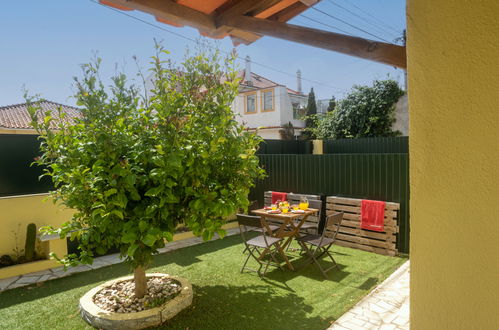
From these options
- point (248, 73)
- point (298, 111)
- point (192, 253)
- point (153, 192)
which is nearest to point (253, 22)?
point (153, 192)

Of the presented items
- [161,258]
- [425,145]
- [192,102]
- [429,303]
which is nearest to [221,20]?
[192,102]

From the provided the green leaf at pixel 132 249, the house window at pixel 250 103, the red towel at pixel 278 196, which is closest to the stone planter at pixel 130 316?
the green leaf at pixel 132 249

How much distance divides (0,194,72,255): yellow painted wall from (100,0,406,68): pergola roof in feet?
17.2

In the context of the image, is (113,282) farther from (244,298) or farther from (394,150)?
(394,150)

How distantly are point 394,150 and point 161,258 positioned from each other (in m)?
10.1

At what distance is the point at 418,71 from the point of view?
0.86 metres

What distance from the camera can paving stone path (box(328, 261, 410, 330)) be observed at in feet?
11.8

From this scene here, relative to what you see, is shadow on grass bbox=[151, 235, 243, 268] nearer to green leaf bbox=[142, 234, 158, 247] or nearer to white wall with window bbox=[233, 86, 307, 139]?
green leaf bbox=[142, 234, 158, 247]

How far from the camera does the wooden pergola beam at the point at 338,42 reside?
7.35 feet

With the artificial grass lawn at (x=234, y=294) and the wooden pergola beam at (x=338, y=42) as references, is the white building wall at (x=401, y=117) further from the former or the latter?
the wooden pergola beam at (x=338, y=42)

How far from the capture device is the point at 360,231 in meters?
6.69

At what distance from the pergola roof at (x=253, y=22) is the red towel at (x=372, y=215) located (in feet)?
15.1

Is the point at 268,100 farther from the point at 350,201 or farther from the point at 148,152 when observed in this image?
the point at 148,152

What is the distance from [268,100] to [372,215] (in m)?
16.9
